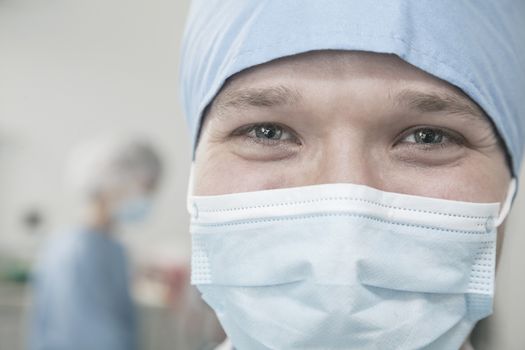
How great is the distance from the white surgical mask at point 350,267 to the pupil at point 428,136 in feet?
0.27

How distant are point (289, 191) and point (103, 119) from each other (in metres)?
3.46

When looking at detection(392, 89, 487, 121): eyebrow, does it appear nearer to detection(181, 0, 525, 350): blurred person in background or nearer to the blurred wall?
detection(181, 0, 525, 350): blurred person in background

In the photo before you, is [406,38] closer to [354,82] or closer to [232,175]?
[354,82]

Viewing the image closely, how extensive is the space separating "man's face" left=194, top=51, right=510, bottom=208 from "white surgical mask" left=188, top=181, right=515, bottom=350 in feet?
0.09

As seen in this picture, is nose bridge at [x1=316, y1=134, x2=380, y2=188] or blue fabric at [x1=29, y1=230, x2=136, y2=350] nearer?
nose bridge at [x1=316, y1=134, x2=380, y2=188]

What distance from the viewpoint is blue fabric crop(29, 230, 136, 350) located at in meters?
2.71

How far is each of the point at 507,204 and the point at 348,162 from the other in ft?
0.80

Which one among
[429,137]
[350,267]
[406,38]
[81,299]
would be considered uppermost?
[406,38]

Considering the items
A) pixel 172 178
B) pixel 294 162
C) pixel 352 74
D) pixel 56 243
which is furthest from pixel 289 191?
pixel 172 178

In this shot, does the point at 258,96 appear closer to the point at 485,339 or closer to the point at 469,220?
the point at 469,220

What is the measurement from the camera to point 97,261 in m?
2.81

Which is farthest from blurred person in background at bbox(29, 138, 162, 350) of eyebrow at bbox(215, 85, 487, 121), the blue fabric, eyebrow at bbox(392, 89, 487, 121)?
eyebrow at bbox(392, 89, 487, 121)

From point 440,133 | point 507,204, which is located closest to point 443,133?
point 440,133

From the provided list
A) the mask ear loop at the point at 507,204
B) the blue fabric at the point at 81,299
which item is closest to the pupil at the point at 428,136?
the mask ear loop at the point at 507,204
